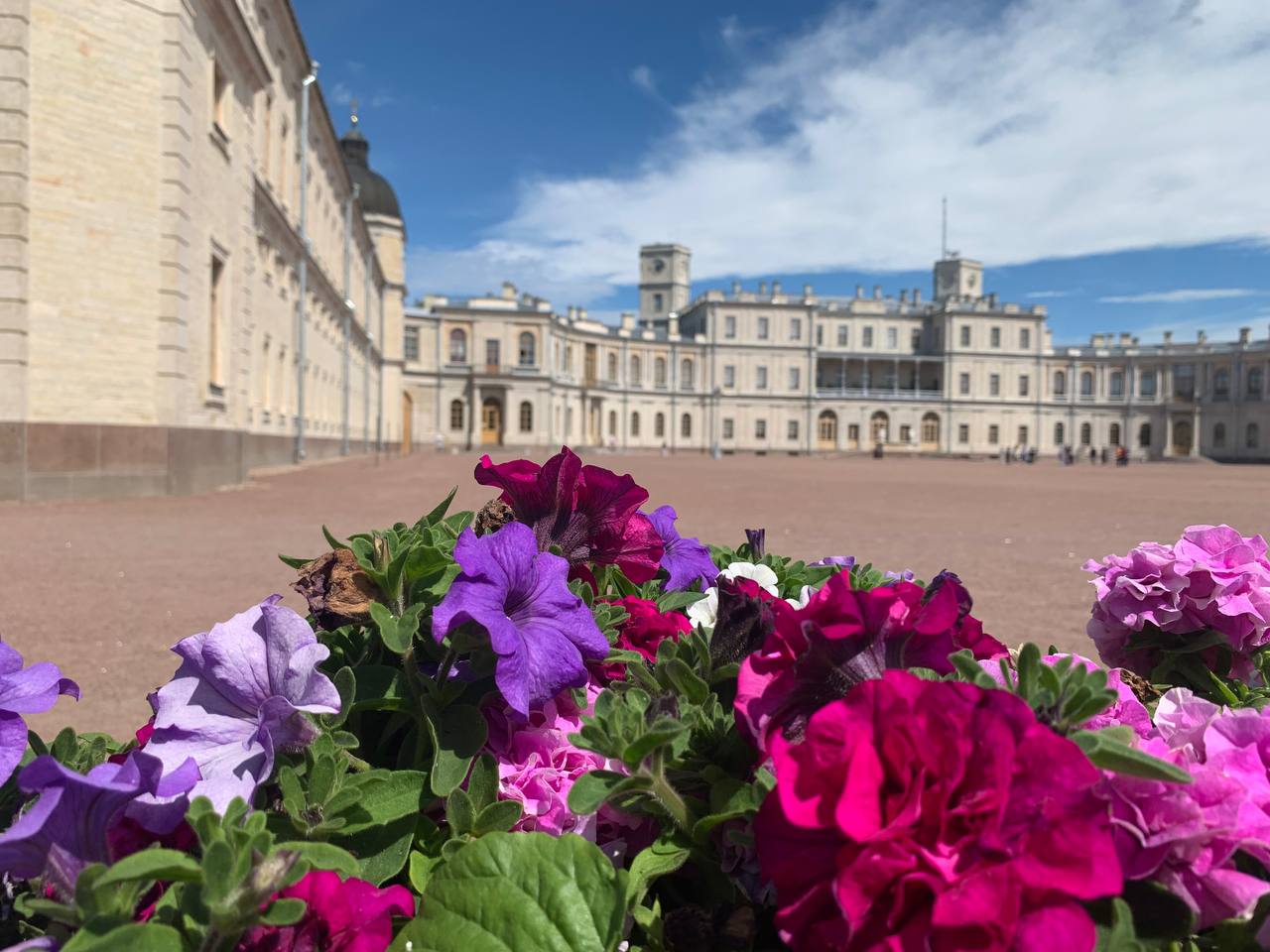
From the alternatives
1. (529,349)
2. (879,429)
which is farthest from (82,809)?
(879,429)

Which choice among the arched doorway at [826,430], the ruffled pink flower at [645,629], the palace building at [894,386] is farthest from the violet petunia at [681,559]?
the arched doorway at [826,430]

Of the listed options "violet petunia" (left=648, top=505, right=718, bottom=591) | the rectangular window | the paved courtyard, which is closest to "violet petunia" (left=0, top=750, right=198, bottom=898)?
"violet petunia" (left=648, top=505, right=718, bottom=591)

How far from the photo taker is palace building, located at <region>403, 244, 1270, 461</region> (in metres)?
76.4

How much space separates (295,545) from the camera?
7863mm

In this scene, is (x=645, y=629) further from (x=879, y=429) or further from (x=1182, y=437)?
(x=1182, y=437)

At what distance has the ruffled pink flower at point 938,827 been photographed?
533 millimetres

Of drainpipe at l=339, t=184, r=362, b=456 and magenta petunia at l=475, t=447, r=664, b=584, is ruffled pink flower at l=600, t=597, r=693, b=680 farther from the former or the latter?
drainpipe at l=339, t=184, r=362, b=456

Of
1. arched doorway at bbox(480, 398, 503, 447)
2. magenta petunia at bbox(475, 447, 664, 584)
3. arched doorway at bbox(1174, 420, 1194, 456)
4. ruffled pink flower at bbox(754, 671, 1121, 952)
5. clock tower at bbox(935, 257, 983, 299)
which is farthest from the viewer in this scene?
clock tower at bbox(935, 257, 983, 299)

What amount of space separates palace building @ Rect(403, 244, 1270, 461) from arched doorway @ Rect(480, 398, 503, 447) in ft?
24.9

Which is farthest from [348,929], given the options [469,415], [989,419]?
[989,419]

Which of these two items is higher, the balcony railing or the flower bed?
the balcony railing

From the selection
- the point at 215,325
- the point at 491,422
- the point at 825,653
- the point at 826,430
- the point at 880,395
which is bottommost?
the point at 825,653

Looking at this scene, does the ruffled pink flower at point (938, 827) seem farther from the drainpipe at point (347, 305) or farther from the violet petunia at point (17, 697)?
the drainpipe at point (347, 305)

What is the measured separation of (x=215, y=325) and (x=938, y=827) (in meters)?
17.0
